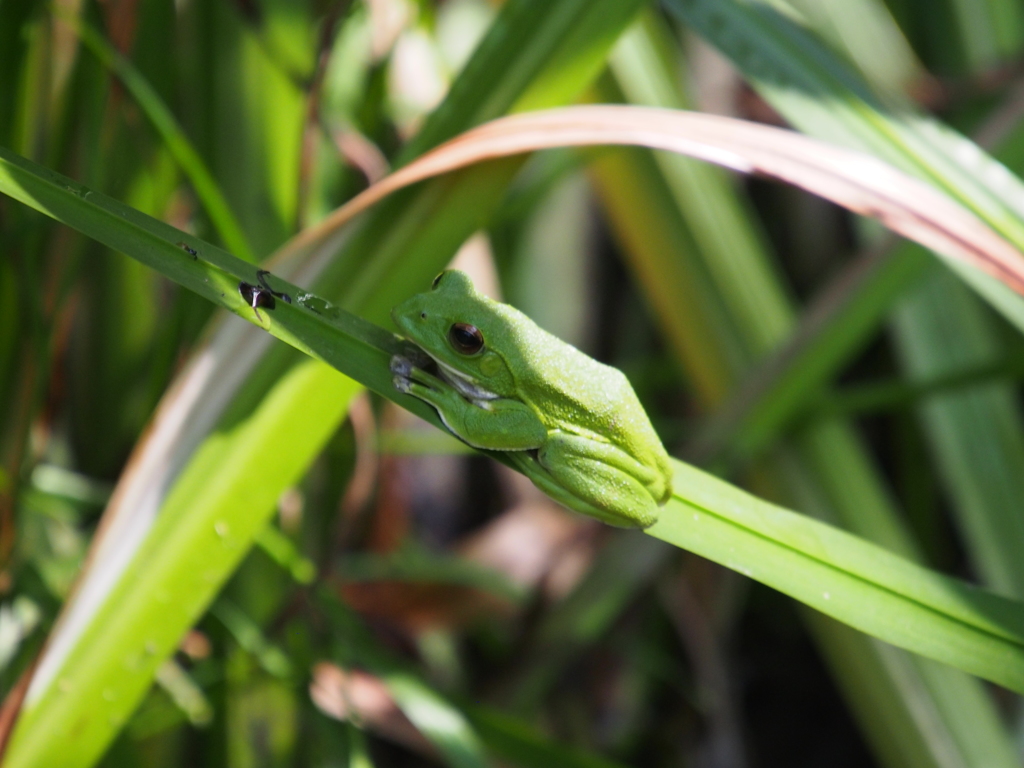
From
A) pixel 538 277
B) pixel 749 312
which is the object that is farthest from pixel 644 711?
pixel 538 277

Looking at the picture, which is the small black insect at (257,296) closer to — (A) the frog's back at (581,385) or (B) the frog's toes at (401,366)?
(B) the frog's toes at (401,366)

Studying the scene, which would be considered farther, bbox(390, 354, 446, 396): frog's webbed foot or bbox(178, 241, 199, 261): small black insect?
bbox(390, 354, 446, 396): frog's webbed foot

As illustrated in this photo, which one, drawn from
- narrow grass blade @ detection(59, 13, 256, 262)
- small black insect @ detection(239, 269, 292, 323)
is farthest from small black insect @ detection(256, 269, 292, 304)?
narrow grass blade @ detection(59, 13, 256, 262)

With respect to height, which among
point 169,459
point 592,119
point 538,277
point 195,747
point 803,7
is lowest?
point 195,747

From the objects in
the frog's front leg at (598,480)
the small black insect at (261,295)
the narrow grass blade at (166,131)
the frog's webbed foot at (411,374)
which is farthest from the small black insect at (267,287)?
the frog's front leg at (598,480)

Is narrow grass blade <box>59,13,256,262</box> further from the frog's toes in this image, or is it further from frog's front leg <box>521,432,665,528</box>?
frog's front leg <box>521,432,665,528</box>

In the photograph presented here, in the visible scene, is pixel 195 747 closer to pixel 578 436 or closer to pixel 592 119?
pixel 578 436
